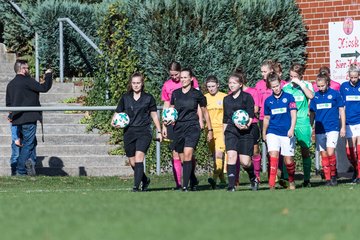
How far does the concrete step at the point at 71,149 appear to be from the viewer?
21969mm

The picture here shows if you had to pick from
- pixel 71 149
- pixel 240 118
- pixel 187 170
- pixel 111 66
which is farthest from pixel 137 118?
pixel 111 66

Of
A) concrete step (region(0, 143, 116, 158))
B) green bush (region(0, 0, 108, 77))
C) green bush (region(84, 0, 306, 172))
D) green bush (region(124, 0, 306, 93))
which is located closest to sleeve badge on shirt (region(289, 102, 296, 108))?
green bush (region(84, 0, 306, 172))

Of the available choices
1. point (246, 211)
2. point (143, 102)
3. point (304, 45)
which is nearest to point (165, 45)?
point (304, 45)

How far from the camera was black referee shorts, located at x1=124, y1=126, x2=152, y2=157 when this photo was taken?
16.9m

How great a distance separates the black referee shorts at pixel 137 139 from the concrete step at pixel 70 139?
216 inches

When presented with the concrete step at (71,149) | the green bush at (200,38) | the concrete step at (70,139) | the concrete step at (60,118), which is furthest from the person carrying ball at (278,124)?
the concrete step at (60,118)

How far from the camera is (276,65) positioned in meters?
18.6

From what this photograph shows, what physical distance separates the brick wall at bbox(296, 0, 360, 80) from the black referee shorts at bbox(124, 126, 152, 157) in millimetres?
7276

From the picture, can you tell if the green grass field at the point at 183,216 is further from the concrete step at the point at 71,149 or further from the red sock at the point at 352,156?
the concrete step at the point at 71,149

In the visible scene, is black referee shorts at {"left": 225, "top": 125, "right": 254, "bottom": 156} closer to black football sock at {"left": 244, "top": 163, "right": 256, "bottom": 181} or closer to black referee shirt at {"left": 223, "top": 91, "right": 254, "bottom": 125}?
black referee shirt at {"left": 223, "top": 91, "right": 254, "bottom": 125}

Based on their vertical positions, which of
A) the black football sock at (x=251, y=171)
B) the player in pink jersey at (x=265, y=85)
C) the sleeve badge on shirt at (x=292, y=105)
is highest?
the player in pink jersey at (x=265, y=85)

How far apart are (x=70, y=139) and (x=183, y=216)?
11.7 m

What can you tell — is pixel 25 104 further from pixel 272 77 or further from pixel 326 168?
pixel 326 168

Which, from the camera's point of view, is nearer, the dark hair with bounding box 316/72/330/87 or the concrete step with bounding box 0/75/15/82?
the dark hair with bounding box 316/72/330/87
